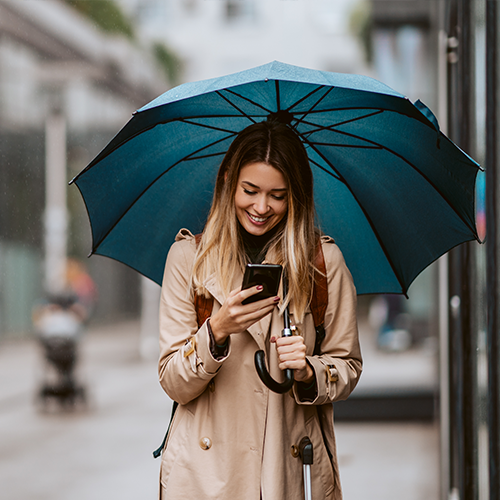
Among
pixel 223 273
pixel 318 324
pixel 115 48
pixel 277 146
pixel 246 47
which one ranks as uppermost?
pixel 246 47

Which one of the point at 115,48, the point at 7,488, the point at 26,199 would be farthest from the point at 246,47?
the point at 7,488

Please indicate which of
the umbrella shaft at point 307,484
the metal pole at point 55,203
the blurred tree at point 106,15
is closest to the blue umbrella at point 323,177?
the umbrella shaft at point 307,484

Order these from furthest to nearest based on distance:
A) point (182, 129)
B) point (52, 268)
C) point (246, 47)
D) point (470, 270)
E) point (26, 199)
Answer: point (246, 47)
point (52, 268)
point (26, 199)
point (470, 270)
point (182, 129)

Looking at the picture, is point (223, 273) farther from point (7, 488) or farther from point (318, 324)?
point (7, 488)

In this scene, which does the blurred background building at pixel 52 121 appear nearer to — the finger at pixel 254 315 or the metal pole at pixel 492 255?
the finger at pixel 254 315

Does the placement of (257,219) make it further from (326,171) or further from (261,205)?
(326,171)

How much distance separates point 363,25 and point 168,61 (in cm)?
314

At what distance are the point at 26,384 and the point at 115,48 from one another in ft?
13.0

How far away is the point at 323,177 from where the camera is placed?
2463 millimetres

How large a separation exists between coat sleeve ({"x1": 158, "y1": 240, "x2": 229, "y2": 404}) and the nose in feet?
0.81

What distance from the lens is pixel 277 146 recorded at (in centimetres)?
202

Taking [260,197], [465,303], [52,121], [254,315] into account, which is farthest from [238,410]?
[52,121]

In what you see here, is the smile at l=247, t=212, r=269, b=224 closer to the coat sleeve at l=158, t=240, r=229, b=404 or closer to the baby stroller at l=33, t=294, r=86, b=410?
the coat sleeve at l=158, t=240, r=229, b=404

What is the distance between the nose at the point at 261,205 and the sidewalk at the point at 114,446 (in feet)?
11.2
